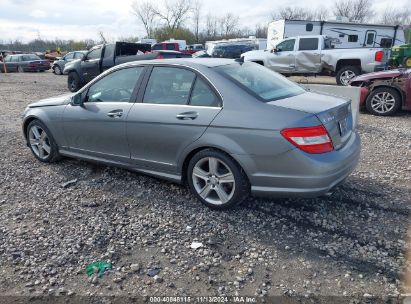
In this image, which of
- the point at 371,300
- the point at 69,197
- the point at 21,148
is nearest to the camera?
the point at 371,300

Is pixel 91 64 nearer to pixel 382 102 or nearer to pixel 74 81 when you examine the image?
pixel 74 81

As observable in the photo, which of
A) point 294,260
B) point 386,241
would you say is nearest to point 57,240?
point 294,260

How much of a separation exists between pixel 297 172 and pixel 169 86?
5.46ft

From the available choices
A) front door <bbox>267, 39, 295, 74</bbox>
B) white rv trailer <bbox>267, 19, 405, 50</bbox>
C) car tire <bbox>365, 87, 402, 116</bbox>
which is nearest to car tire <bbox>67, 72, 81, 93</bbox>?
front door <bbox>267, 39, 295, 74</bbox>

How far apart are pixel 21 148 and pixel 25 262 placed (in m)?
3.67

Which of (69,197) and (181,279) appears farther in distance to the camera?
(69,197)

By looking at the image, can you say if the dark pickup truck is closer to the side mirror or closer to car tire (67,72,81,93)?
car tire (67,72,81,93)

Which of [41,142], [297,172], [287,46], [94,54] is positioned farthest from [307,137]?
[287,46]

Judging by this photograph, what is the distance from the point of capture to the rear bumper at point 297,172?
10.0 ft

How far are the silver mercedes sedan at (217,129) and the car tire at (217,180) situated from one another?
0.01 m

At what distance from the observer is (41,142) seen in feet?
16.8

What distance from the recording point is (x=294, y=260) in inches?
113

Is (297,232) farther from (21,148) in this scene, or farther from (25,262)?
(21,148)

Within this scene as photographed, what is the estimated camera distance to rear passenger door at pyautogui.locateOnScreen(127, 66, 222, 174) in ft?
11.4
